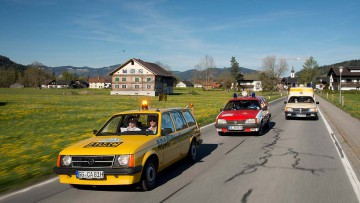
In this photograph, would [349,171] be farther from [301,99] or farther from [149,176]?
[301,99]

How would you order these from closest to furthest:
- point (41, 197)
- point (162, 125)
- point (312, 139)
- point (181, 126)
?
1. point (41, 197)
2. point (162, 125)
3. point (181, 126)
4. point (312, 139)

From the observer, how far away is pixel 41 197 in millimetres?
6109

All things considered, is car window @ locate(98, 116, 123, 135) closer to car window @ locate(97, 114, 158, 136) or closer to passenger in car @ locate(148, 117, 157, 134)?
car window @ locate(97, 114, 158, 136)

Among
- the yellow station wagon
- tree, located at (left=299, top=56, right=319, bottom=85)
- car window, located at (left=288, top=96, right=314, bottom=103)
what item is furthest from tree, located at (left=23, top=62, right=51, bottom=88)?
the yellow station wagon

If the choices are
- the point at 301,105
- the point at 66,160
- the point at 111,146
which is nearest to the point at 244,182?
the point at 111,146

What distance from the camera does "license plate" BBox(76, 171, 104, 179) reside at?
19.7 feet

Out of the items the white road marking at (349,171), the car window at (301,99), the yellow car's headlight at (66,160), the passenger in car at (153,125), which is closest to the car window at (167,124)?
the passenger in car at (153,125)

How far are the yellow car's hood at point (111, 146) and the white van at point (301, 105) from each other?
51.7 feet

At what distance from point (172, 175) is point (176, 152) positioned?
1.87 feet

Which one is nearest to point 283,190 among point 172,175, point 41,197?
point 172,175

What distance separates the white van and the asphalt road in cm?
1015

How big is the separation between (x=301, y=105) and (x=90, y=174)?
57.8ft

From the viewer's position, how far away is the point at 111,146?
20.7 ft

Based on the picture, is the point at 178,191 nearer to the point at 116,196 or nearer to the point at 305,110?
the point at 116,196
